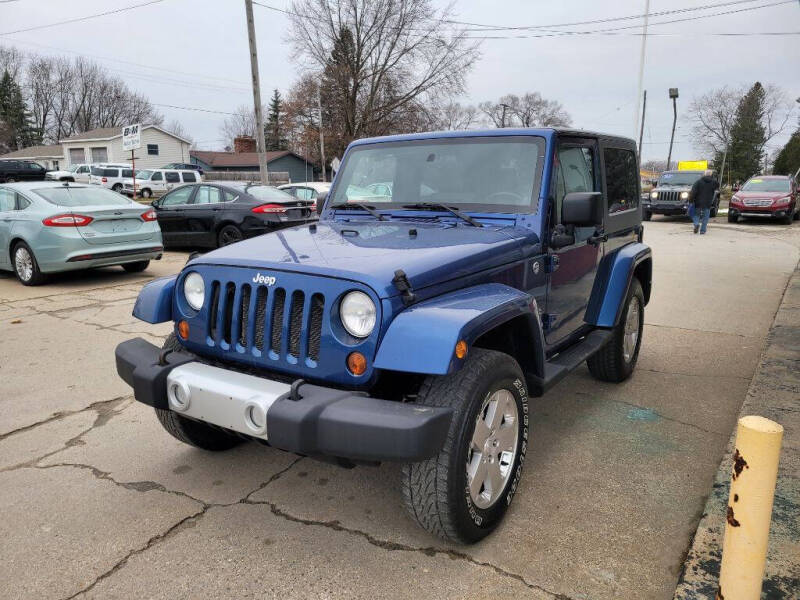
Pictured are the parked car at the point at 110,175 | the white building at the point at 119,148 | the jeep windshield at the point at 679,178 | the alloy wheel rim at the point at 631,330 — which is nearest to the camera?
the alloy wheel rim at the point at 631,330

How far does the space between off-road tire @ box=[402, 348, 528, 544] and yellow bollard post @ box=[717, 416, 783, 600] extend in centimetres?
93

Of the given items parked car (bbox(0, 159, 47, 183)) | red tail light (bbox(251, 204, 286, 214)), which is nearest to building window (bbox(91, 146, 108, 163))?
parked car (bbox(0, 159, 47, 183))

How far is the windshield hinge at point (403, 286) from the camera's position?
240 centimetres

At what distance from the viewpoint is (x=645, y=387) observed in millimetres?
4688

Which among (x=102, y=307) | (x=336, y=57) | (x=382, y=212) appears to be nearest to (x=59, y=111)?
(x=336, y=57)

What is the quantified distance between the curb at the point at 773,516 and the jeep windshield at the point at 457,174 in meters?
1.75

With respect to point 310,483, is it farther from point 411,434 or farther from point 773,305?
point 773,305

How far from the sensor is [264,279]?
2611 millimetres

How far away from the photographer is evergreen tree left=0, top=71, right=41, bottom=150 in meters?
68.2

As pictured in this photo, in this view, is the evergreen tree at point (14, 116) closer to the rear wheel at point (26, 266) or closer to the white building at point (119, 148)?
the white building at point (119, 148)

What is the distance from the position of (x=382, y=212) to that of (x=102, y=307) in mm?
5191

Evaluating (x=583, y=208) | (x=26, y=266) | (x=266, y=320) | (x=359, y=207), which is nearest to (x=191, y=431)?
(x=266, y=320)

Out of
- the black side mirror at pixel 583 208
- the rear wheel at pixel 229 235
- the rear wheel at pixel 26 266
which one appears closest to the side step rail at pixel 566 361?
the black side mirror at pixel 583 208

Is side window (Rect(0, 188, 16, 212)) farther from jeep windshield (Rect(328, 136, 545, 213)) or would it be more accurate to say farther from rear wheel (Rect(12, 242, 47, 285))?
jeep windshield (Rect(328, 136, 545, 213))
